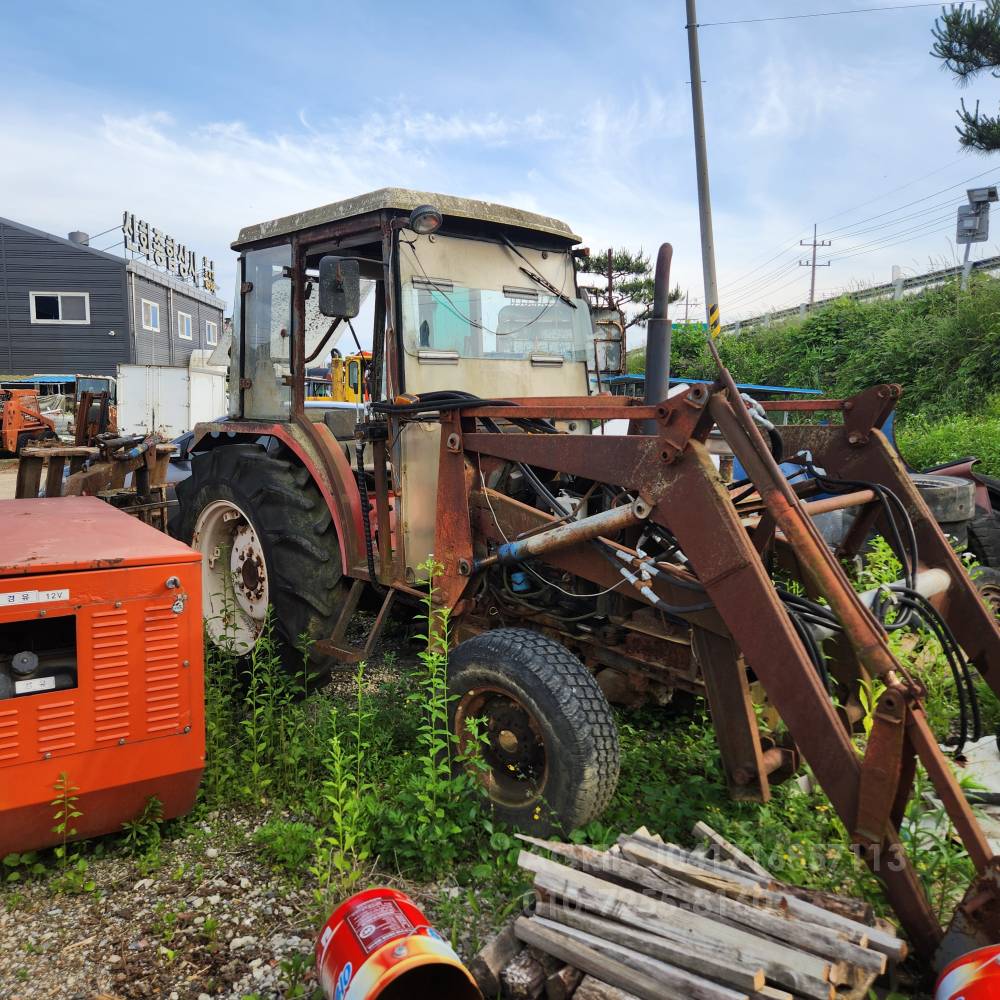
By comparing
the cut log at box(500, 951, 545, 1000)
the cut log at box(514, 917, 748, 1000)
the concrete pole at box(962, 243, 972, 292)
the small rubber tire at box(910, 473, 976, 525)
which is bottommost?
the cut log at box(500, 951, 545, 1000)

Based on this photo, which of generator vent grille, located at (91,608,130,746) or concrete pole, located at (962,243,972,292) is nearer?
generator vent grille, located at (91,608,130,746)

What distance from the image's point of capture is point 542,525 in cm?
338

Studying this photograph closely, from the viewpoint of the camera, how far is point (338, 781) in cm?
292

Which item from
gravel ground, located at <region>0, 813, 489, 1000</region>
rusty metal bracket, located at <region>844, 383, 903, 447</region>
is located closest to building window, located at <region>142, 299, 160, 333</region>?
gravel ground, located at <region>0, 813, 489, 1000</region>

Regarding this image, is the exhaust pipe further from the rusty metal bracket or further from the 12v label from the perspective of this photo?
the 12v label

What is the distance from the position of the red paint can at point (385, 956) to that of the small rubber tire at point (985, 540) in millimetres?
4988

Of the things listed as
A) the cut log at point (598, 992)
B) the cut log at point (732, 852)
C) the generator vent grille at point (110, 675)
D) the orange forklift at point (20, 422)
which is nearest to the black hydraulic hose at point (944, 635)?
the cut log at point (732, 852)

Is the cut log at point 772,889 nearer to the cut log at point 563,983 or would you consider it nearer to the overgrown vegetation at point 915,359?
the cut log at point 563,983

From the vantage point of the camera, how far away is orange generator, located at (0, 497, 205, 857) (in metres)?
2.90

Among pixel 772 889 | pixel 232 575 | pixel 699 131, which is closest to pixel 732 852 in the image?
pixel 772 889

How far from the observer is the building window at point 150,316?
30125 millimetres

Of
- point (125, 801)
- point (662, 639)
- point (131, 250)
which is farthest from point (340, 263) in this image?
point (131, 250)

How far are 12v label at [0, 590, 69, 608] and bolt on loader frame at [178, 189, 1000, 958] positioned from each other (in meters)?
1.40

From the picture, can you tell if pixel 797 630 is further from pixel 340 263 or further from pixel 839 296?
pixel 839 296
